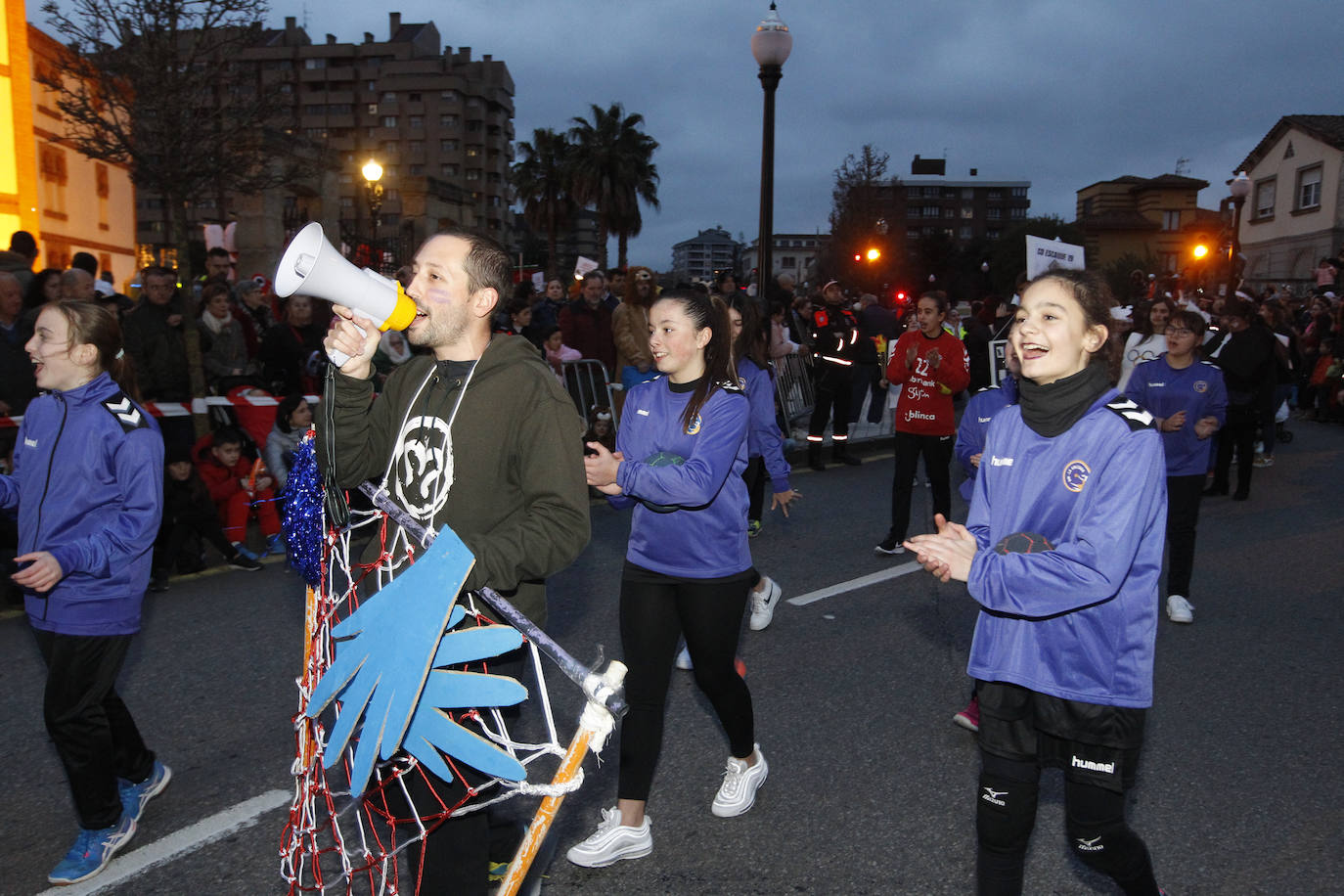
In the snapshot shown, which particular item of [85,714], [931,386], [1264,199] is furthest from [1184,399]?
[1264,199]

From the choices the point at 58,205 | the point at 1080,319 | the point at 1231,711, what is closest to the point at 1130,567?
the point at 1080,319

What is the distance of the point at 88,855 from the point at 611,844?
67.7 inches

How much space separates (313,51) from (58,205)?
277 ft

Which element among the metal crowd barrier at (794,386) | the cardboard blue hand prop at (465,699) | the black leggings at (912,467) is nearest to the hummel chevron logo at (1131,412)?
the cardboard blue hand prop at (465,699)

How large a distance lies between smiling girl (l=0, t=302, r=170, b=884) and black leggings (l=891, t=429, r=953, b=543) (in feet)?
17.4

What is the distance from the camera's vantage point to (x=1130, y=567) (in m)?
2.46

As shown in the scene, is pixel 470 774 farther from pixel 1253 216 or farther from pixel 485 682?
pixel 1253 216

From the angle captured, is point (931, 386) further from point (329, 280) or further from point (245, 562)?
point (329, 280)

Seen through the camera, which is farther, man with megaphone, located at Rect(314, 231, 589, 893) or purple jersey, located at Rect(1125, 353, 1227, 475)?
purple jersey, located at Rect(1125, 353, 1227, 475)

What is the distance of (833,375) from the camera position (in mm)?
11766

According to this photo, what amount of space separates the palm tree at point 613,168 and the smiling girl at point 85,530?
4794 centimetres

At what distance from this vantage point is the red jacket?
23.9ft

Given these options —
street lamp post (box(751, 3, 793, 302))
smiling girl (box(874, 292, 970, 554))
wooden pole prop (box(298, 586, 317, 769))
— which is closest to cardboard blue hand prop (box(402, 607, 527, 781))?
wooden pole prop (box(298, 586, 317, 769))

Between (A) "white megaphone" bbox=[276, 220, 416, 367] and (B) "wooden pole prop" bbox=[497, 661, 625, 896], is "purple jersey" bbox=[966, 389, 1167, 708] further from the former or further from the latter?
(A) "white megaphone" bbox=[276, 220, 416, 367]
